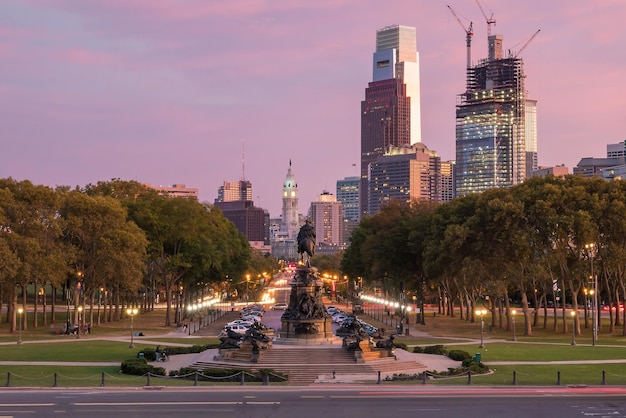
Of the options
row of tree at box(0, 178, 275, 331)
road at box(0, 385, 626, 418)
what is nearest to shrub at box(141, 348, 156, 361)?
road at box(0, 385, 626, 418)

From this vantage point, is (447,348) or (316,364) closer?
(316,364)

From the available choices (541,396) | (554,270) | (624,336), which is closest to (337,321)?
(554,270)

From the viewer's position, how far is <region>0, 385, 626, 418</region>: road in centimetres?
4044

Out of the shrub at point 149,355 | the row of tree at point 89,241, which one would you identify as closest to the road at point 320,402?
the shrub at point 149,355

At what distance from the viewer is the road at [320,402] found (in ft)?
133

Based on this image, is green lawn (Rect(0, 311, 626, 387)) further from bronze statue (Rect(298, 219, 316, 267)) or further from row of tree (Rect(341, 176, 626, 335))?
bronze statue (Rect(298, 219, 316, 267))

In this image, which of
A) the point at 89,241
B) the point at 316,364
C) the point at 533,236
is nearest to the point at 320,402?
the point at 316,364

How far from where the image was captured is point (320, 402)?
44250mm

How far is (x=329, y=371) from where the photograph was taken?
56.8 meters

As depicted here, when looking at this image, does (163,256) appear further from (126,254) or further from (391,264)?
(391,264)

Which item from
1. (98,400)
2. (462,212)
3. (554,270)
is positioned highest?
(462,212)

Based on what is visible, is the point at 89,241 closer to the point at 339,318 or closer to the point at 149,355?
the point at 339,318

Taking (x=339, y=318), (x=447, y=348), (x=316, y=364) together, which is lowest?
(x=447, y=348)

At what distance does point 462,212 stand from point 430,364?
1720 inches
